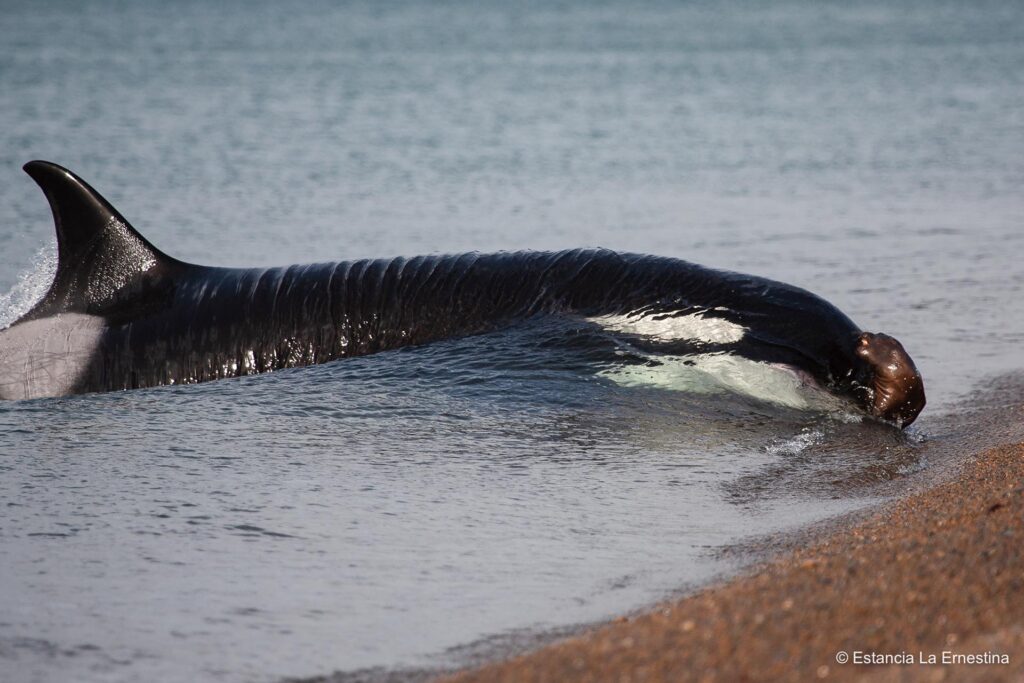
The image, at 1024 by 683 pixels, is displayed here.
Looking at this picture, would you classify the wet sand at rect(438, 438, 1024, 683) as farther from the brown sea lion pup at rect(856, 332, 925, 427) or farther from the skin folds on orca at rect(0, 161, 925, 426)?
the skin folds on orca at rect(0, 161, 925, 426)

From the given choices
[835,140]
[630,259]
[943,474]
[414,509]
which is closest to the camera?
[414,509]

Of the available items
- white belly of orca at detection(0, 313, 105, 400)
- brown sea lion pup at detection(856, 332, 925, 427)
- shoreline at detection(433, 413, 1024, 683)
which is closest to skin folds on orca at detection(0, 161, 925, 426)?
white belly of orca at detection(0, 313, 105, 400)

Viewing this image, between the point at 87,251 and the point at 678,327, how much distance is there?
400 centimetres

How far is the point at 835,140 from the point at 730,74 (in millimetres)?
16240

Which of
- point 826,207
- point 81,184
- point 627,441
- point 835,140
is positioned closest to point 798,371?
point 627,441

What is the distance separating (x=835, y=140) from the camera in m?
24.9

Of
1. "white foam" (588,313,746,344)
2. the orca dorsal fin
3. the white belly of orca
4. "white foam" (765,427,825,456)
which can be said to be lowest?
"white foam" (765,427,825,456)

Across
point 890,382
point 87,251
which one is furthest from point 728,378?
point 87,251

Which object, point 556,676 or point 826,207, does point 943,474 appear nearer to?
point 556,676

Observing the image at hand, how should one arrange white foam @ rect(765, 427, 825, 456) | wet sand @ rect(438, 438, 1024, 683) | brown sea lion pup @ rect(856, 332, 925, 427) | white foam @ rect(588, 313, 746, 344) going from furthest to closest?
white foam @ rect(588, 313, 746, 344) < brown sea lion pup @ rect(856, 332, 925, 427) < white foam @ rect(765, 427, 825, 456) < wet sand @ rect(438, 438, 1024, 683)

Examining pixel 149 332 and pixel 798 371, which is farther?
pixel 149 332

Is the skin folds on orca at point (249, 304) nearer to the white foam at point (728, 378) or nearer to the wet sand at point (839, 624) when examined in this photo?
the white foam at point (728, 378)

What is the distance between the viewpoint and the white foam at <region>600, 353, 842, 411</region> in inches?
329

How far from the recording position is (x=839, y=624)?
443cm
